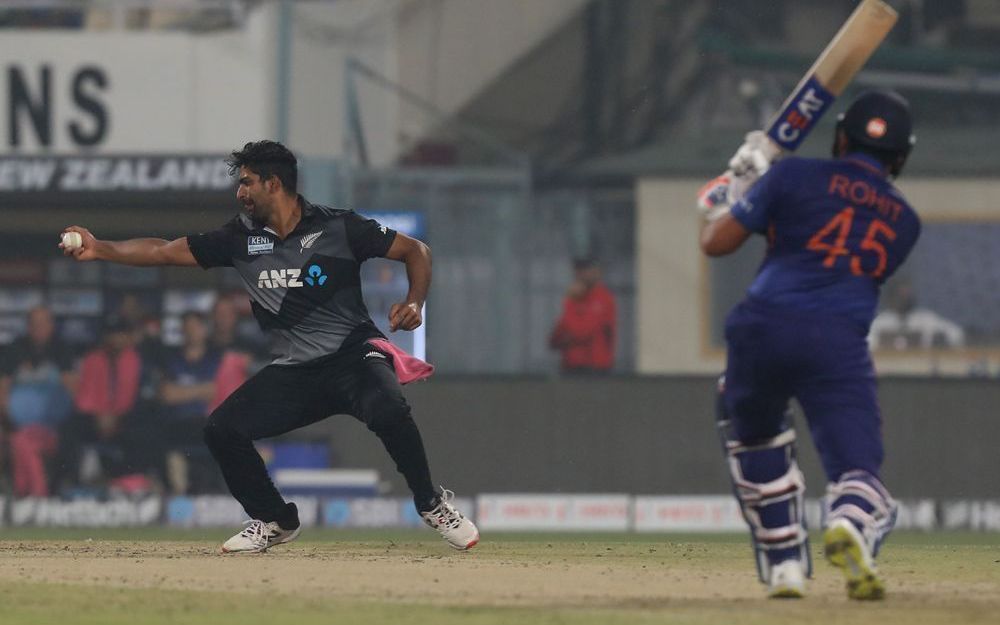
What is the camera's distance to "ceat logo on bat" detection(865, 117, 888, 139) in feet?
24.5

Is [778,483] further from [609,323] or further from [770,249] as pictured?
[609,323]

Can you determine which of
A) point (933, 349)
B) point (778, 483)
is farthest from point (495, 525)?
point (778, 483)

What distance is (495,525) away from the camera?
16625 mm

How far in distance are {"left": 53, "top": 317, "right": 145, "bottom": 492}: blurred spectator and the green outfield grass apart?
6934 mm

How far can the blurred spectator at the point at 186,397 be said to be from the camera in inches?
679

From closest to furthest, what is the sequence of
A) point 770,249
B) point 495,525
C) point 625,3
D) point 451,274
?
point 770,249 → point 495,525 → point 451,274 → point 625,3

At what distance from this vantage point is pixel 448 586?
8070 mm

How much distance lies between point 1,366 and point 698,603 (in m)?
11.4

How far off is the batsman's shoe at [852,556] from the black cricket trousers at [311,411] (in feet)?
8.63

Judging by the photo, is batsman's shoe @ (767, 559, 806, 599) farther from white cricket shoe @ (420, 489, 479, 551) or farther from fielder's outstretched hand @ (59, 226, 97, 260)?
fielder's outstretched hand @ (59, 226, 97, 260)

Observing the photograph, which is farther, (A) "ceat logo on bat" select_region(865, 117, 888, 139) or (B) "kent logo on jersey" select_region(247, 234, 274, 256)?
(B) "kent logo on jersey" select_region(247, 234, 274, 256)

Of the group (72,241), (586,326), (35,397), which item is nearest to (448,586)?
(72,241)

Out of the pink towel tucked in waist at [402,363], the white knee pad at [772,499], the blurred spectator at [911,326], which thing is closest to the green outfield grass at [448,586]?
the white knee pad at [772,499]

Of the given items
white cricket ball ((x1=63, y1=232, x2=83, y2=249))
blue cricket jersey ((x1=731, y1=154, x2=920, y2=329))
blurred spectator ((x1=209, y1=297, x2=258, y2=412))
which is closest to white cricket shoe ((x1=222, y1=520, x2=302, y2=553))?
white cricket ball ((x1=63, y1=232, x2=83, y2=249))
